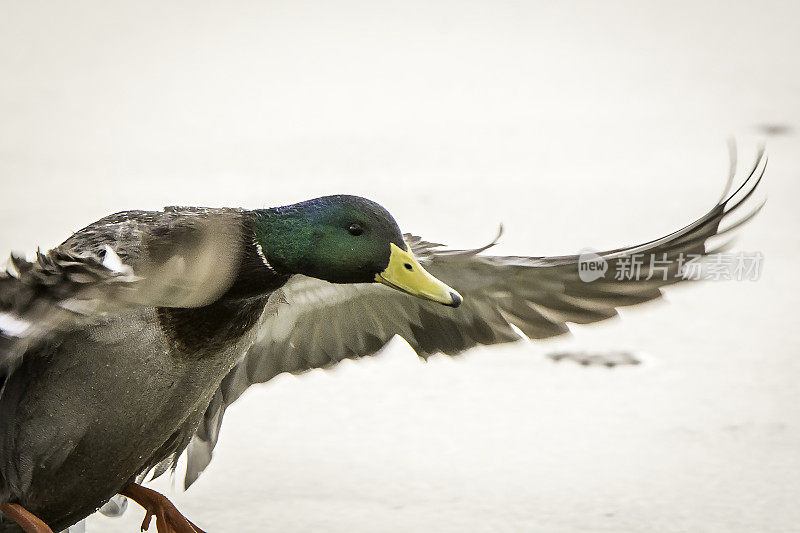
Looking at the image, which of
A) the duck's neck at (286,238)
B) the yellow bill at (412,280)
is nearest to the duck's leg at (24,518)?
the duck's neck at (286,238)

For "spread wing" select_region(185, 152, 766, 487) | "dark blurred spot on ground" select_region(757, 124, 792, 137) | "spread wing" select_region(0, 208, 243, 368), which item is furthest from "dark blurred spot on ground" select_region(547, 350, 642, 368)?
"dark blurred spot on ground" select_region(757, 124, 792, 137)

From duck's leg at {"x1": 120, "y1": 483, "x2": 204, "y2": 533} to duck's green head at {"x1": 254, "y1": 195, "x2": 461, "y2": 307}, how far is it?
83 centimetres

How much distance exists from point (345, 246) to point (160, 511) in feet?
3.25

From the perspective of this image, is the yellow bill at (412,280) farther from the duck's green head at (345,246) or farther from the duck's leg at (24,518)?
the duck's leg at (24,518)

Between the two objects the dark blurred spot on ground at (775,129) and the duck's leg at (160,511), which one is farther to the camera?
the dark blurred spot on ground at (775,129)

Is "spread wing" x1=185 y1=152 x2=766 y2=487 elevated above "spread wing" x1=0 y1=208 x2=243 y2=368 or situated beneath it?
situated beneath

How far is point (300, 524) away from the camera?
3330 mm

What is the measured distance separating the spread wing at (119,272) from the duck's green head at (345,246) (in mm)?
103

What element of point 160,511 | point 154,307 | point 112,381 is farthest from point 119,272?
point 160,511

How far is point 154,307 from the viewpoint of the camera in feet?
8.73

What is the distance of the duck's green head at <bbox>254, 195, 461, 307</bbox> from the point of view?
2656 millimetres

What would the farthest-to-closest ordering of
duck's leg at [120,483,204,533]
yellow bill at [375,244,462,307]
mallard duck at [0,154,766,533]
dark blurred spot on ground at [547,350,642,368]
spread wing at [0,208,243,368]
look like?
dark blurred spot on ground at [547,350,642,368]
duck's leg at [120,483,204,533]
yellow bill at [375,244,462,307]
mallard duck at [0,154,766,533]
spread wing at [0,208,243,368]

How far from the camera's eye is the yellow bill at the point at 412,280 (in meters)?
2.63

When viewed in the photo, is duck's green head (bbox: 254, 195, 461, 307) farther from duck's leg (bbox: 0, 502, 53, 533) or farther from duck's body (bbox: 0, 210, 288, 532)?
duck's leg (bbox: 0, 502, 53, 533)
